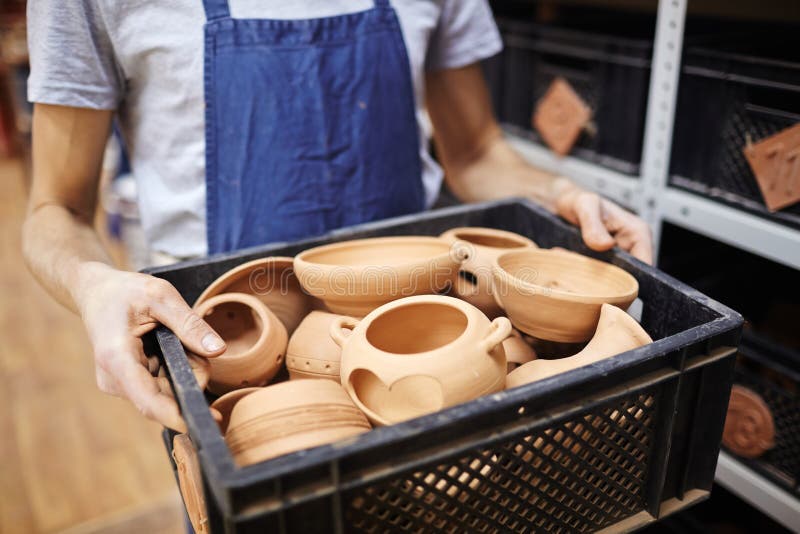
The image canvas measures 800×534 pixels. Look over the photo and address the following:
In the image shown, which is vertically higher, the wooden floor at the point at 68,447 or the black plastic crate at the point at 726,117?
the black plastic crate at the point at 726,117

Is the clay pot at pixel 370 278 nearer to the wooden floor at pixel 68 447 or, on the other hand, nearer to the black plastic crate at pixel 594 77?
the black plastic crate at pixel 594 77

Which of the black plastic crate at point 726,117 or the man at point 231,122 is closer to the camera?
the man at point 231,122

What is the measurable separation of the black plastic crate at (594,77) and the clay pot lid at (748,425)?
1.63 feet

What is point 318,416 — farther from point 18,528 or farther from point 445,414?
point 18,528

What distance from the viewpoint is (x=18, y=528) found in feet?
5.93

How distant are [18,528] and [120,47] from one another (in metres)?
1.48

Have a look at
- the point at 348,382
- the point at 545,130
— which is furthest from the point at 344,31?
the point at 545,130

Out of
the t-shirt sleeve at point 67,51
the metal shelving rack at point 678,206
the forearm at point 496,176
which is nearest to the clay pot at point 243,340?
the t-shirt sleeve at point 67,51

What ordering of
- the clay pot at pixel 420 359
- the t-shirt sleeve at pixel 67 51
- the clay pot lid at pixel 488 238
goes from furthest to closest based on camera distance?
1. the clay pot lid at pixel 488 238
2. the t-shirt sleeve at pixel 67 51
3. the clay pot at pixel 420 359

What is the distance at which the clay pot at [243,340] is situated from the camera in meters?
0.76

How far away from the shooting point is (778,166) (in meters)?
1.10

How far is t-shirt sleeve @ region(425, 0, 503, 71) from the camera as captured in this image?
1.21 m

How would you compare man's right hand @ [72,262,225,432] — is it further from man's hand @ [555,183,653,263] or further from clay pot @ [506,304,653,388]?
man's hand @ [555,183,653,263]

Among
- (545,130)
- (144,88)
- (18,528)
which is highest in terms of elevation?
(144,88)
